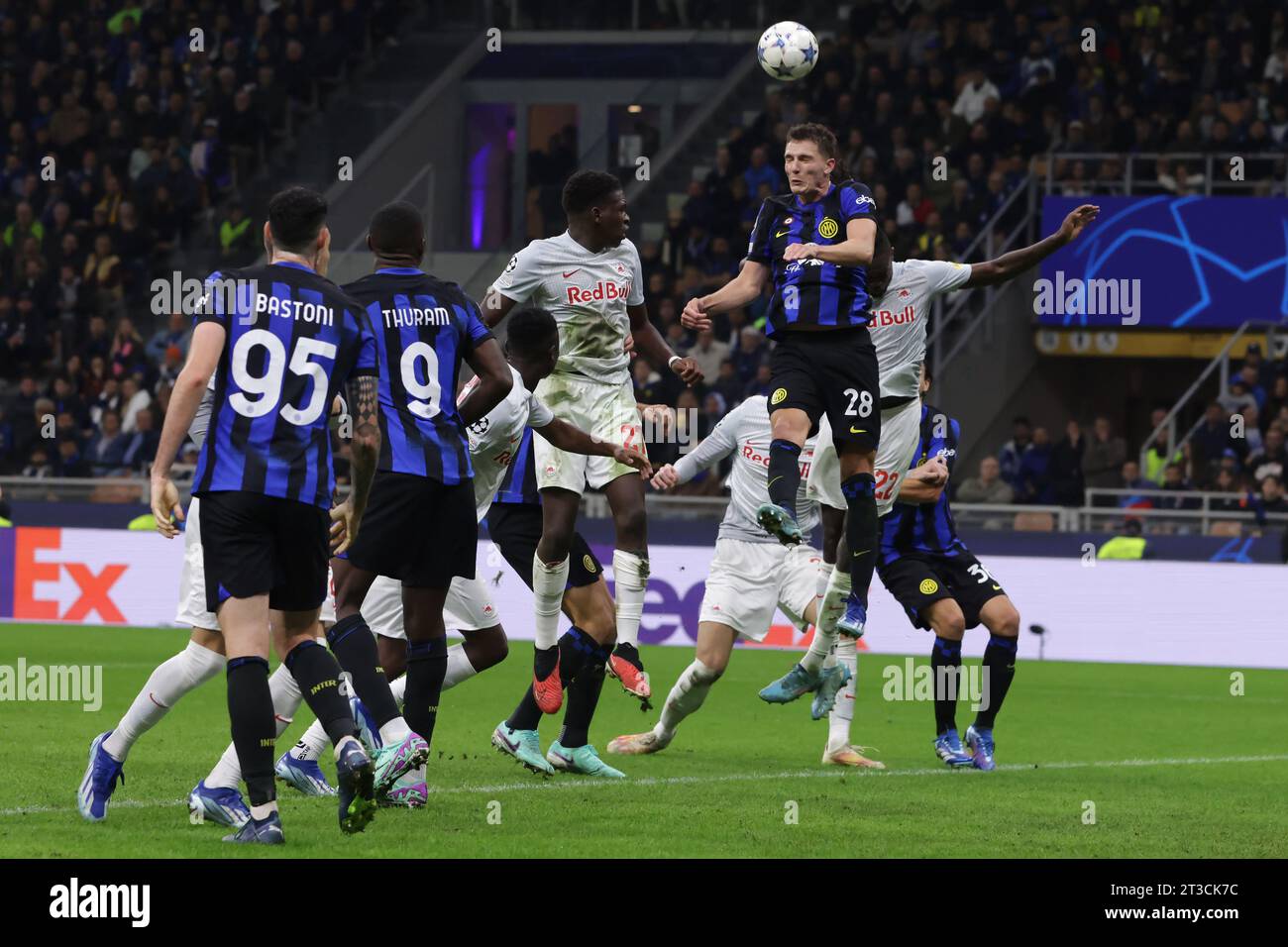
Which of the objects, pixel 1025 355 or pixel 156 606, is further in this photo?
pixel 1025 355

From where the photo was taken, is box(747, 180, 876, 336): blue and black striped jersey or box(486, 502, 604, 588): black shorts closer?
box(747, 180, 876, 336): blue and black striped jersey

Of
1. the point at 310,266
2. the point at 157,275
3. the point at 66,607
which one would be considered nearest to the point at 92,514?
the point at 66,607

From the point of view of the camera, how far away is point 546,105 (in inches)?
1094

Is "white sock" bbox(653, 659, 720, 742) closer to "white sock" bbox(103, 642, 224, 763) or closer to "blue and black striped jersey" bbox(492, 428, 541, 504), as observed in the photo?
"blue and black striped jersey" bbox(492, 428, 541, 504)

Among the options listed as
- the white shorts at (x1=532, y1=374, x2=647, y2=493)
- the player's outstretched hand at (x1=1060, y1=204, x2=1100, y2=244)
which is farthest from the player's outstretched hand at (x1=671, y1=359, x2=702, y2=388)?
the player's outstretched hand at (x1=1060, y1=204, x2=1100, y2=244)

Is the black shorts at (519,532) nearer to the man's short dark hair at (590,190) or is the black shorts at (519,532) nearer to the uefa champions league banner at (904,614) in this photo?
the man's short dark hair at (590,190)

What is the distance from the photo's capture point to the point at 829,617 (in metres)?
9.42

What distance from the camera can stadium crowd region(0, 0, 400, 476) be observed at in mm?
25000

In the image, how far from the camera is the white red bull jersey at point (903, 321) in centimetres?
1002

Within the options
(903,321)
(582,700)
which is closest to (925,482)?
(903,321)

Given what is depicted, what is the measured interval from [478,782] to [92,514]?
12.6 metres

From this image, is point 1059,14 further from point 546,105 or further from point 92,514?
point 92,514

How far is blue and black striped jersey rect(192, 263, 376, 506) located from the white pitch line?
1.64 meters

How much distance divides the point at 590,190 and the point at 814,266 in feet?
3.97
